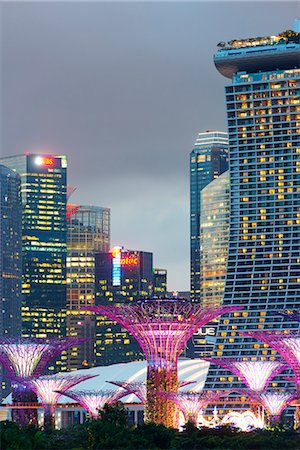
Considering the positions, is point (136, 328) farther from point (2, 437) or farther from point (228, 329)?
point (228, 329)

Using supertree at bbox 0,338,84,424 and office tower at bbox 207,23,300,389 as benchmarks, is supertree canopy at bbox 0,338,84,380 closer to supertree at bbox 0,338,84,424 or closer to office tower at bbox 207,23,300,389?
supertree at bbox 0,338,84,424

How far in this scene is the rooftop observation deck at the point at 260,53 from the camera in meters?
196

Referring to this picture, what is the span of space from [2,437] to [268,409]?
4867 cm

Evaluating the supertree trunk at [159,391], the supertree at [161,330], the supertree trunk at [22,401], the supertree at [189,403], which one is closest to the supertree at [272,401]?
the supertree at [189,403]

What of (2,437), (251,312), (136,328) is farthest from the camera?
(251,312)

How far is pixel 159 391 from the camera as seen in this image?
451 feet

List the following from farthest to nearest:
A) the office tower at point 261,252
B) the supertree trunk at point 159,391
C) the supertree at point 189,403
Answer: the office tower at point 261,252, the supertree at point 189,403, the supertree trunk at point 159,391

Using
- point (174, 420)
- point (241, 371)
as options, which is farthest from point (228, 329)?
point (174, 420)

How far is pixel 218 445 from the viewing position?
112 metres

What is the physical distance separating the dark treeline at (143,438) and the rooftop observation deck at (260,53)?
78.2 metres

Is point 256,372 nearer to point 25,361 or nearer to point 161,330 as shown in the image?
point 161,330

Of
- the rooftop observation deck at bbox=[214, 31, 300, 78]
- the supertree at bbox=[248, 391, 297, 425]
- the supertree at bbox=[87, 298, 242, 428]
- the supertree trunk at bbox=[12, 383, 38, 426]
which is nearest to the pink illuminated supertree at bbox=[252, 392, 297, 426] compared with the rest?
the supertree at bbox=[248, 391, 297, 425]

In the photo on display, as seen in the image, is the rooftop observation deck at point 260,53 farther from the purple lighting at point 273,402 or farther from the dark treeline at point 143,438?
the dark treeline at point 143,438

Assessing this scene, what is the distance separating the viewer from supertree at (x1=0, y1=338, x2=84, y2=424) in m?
147
